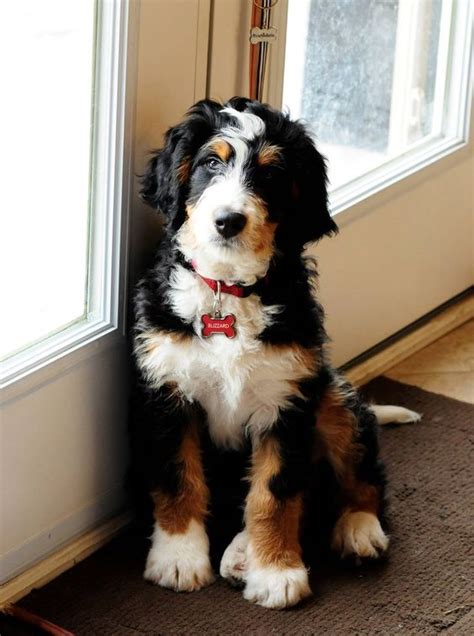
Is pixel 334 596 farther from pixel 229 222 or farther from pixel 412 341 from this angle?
pixel 412 341

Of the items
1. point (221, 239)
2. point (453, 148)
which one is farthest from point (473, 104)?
point (221, 239)

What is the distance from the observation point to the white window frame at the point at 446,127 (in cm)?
291

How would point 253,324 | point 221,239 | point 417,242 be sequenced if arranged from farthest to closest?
point 417,242 < point 253,324 < point 221,239

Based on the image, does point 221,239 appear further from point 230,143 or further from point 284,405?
point 284,405

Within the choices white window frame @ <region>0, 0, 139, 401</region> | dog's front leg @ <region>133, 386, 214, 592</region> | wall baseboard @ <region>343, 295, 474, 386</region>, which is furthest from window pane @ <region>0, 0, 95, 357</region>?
wall baseboard @ <region>343, 295, 474, 386</region>

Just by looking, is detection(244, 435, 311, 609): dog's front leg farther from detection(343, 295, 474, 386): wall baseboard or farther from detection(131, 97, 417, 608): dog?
detection(343, 295, 474, 386): wall baseboard

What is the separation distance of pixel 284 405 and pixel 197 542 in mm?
302

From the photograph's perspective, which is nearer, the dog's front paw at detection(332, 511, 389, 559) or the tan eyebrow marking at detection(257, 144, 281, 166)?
the tan eyebrow marking at detection(257, 144, 281, 166)

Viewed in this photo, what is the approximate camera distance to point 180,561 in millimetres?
2166

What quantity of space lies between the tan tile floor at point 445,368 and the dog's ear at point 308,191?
1060 millimetres

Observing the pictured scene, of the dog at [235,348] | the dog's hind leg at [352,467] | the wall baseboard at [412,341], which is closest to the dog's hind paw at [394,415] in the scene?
the wall baseboard at [412,341]

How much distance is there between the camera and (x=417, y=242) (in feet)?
10.4

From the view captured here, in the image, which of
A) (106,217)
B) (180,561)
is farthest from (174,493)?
(106,217)

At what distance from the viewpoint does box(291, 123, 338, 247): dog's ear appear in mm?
2027
